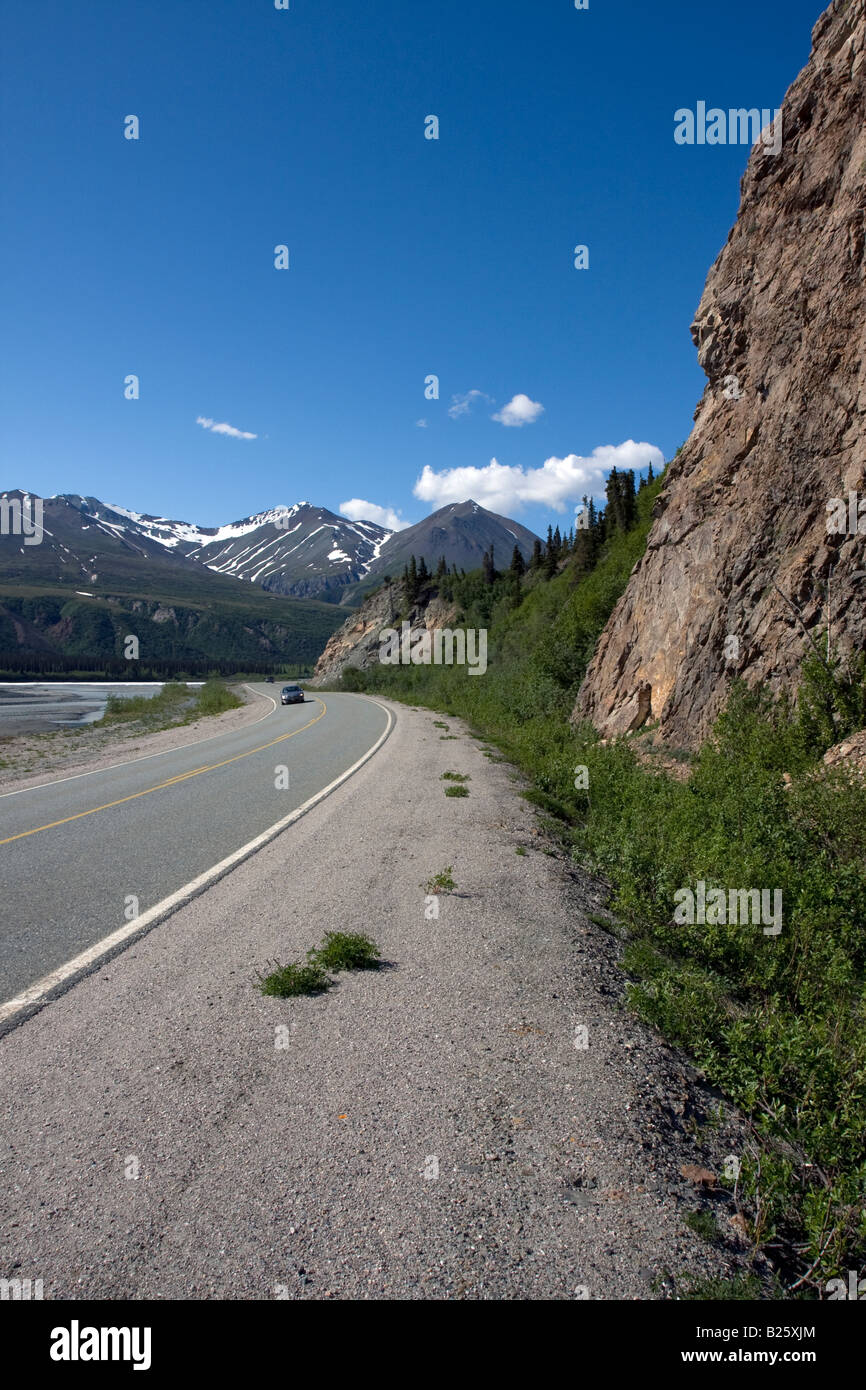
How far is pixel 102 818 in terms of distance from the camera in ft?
34.7

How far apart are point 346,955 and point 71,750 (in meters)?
24.8

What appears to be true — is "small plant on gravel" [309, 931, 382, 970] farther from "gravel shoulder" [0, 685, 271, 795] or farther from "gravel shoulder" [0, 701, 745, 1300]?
"gravel shoulder" [0, 685, 271, 795]

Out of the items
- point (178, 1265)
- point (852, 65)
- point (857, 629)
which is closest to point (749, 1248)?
point (178, 1265)

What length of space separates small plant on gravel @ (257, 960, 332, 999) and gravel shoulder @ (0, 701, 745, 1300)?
100 mm

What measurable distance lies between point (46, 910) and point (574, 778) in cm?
978

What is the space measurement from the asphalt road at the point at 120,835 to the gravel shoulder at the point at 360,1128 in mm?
795

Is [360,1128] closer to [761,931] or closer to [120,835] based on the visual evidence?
[761,931]

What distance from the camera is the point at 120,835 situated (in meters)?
9.35

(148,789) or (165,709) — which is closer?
(148,789)

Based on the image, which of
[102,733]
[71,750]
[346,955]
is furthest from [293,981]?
[102,733]

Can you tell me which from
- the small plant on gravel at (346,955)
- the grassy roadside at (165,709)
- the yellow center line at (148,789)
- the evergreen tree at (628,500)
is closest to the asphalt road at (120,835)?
the yellow center line at (148,789)

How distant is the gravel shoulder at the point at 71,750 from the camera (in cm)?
1729

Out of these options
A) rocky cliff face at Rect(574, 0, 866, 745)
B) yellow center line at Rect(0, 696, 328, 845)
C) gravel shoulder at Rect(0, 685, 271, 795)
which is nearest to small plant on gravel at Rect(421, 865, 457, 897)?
yellow center line at Rect(0, 696, 328, 845)
